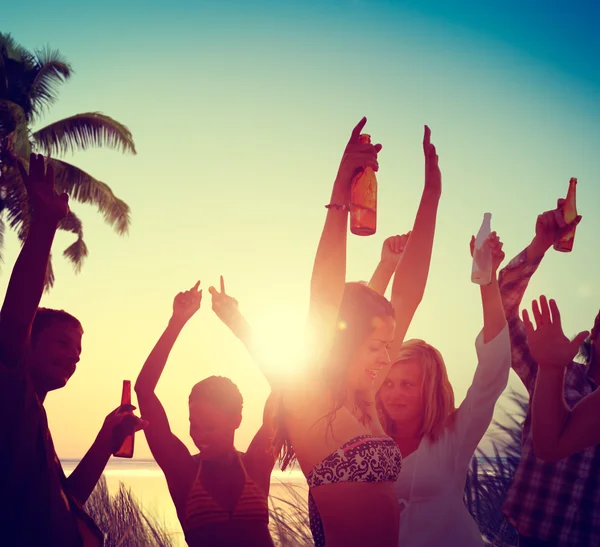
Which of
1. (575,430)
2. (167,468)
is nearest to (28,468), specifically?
(167,468)

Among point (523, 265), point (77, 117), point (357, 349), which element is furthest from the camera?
point (77, 117)

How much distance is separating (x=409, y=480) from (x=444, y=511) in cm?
21

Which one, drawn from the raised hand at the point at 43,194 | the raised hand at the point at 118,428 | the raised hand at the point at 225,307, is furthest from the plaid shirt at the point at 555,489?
the raised hand at the point at 43,194

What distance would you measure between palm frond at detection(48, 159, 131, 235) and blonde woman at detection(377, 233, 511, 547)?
20.7 m

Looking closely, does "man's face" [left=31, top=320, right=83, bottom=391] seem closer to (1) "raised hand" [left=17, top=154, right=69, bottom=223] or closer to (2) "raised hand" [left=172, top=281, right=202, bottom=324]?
(1) "raised hand" [left=17, top=154, right=69, bottom=223]

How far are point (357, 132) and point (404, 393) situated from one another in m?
1.49

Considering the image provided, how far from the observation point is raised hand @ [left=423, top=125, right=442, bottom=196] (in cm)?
356

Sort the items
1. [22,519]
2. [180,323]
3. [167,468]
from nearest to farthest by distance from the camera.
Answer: [22,519] → [167,468] → [180,323]

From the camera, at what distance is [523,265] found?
4.69m

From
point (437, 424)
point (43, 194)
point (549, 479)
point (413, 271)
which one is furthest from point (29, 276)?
point (549, 479)

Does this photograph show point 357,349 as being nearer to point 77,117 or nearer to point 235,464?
point 235,464

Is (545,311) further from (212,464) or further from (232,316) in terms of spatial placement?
(212,464)

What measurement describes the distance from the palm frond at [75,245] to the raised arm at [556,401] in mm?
21985

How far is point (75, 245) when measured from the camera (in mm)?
24156
